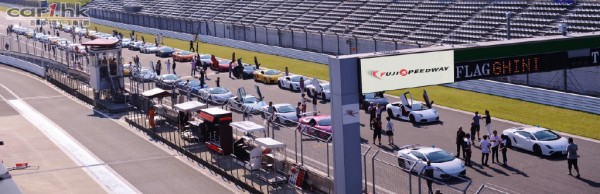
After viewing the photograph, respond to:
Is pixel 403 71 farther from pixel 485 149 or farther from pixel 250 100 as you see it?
pixel 250 100

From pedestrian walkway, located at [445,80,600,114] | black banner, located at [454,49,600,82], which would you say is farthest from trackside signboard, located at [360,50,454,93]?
pedestrian walkway, located at [445,80,600,114]

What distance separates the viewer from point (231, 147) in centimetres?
2992

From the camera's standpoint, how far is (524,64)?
2147 cm

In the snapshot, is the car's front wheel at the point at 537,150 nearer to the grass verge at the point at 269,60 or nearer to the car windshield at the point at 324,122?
the car windshield at the point at 324,122

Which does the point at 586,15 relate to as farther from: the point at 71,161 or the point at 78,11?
the point at 78,11

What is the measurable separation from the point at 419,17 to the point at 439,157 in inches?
1576

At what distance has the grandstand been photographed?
177 ft

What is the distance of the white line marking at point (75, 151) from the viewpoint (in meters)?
27.5

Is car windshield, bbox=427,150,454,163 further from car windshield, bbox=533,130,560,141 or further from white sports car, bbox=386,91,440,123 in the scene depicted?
white sports car, bbox=386,91,440,123

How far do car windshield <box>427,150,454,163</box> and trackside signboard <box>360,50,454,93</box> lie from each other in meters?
6.81

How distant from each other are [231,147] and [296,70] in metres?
27.2

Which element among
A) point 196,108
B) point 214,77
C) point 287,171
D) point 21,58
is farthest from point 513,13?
point 21,58

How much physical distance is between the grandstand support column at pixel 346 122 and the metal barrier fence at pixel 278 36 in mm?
32999

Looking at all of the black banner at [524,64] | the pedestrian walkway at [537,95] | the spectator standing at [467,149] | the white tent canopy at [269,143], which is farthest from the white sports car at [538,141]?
the white tent canopy at [269,143]
